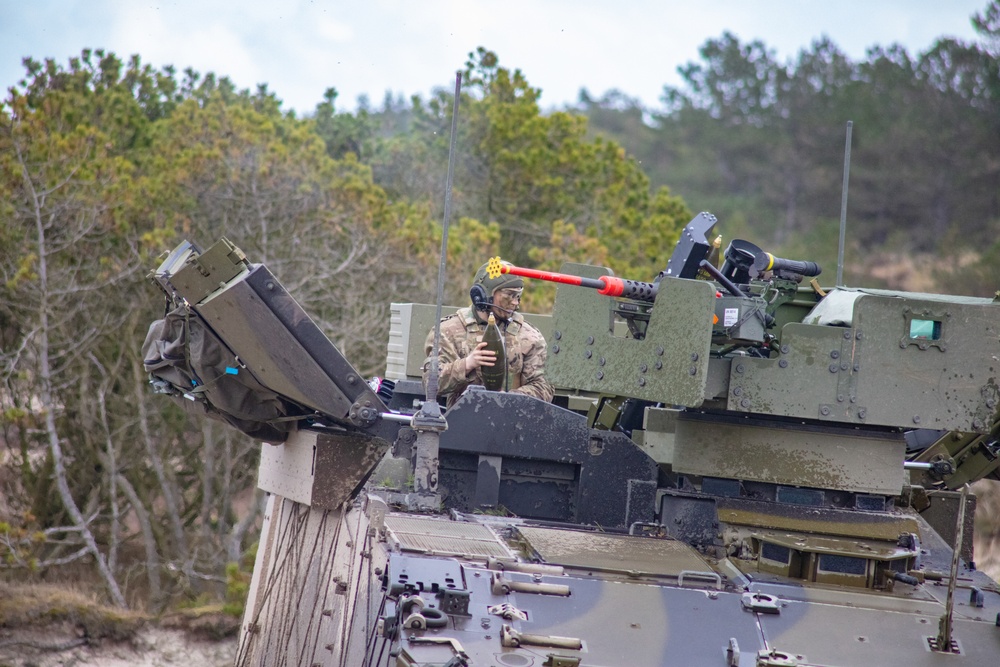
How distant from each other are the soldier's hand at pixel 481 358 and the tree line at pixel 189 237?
7.51 m

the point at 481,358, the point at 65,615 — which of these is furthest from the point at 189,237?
the point at 481,358

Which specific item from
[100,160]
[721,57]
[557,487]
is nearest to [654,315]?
Answer: [557,487]

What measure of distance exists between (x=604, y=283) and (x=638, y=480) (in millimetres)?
1313

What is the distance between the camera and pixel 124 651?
45.0 ft

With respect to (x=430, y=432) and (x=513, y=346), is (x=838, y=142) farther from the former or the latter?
(x=430, y=432)

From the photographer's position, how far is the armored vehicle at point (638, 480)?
18.8 ft

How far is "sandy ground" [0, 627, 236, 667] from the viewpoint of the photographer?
13117mm

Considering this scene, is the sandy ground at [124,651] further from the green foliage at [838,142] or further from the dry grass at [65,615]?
the green foliage at [838,142]

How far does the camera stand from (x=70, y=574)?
18.0m

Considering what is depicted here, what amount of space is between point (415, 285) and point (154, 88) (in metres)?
6.03

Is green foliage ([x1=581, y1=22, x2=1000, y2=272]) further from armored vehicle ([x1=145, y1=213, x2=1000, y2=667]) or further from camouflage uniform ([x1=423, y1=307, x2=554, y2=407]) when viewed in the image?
armored vehicle ([x1=145, y1=213, x2=1000, y2=667])

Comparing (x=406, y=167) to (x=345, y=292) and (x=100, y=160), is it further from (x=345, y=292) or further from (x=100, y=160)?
(x=100, y=160)

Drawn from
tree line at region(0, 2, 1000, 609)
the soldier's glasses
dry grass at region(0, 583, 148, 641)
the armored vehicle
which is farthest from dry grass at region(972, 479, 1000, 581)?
dry grass at region(0, 583, 148, 641)

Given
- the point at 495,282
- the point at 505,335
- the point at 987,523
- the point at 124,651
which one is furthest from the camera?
the point at 987,523
